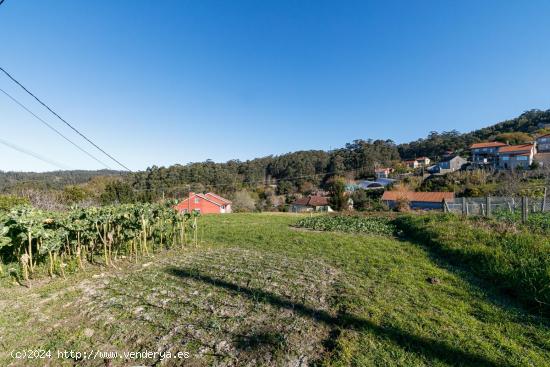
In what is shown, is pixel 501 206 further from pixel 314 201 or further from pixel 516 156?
pixel 516 156

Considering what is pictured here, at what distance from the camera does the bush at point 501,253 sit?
15.3 ft

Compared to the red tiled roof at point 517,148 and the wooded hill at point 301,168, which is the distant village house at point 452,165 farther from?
the wooded hill at point 301,168

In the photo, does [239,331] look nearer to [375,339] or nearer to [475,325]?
[375,339]

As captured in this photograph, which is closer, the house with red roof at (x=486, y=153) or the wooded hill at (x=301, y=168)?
the house with red roof at (x=486, y=153)

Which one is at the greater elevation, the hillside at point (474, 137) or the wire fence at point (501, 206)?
the hillside at point (474, 137)

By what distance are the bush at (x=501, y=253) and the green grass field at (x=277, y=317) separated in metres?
0.36

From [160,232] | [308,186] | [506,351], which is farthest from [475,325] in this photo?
[308,186]

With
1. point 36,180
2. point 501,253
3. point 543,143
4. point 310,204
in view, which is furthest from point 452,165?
point 36,180

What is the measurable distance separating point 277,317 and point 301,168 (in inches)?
2640

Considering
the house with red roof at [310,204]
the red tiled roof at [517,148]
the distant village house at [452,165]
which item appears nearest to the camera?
the house with red roof at [310,204]

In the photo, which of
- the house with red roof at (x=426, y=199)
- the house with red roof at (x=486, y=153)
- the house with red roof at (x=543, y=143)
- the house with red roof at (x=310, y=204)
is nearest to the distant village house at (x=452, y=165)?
the house with red roof at (x=486, y=153)

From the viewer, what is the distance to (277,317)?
3.75 metres

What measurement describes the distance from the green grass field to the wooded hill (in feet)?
158

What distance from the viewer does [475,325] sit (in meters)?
3.62
